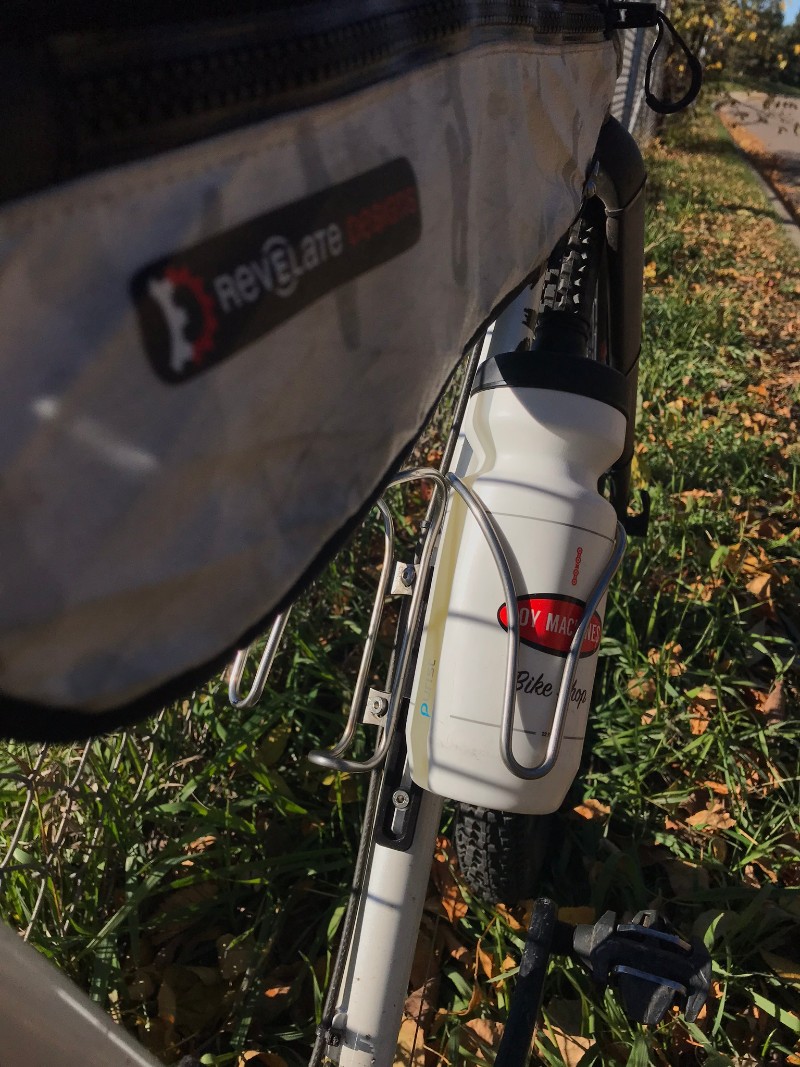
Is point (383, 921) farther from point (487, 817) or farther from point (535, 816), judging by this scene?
point (535, 816)

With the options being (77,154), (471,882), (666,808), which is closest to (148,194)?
(77,154)

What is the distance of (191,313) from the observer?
386 millimetres

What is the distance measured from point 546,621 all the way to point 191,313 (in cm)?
64

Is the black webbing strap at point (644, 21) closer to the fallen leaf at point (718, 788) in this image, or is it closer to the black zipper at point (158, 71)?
the black zipper at point (158, 71)

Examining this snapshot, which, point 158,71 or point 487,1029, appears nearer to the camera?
point 158,71

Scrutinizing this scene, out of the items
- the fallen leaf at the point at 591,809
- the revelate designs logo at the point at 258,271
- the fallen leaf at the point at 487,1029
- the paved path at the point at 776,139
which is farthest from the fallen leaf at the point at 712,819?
the paved path at the point at 776,139

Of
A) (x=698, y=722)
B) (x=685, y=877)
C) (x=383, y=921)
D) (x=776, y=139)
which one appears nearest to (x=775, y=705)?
(x=698, y=722)

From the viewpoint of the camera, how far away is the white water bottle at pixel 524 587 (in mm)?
926

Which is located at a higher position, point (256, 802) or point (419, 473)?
point (419, 473)

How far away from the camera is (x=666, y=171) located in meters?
8.97

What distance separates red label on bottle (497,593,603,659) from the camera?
923 mm

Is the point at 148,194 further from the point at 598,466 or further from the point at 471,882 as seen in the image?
the point at 471,882

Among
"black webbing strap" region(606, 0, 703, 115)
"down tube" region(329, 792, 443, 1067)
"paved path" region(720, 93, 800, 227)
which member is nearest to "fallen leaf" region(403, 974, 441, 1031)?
"down tube" region(329, 792, 443, 1067)

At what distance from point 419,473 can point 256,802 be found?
→ 0.94 metres
